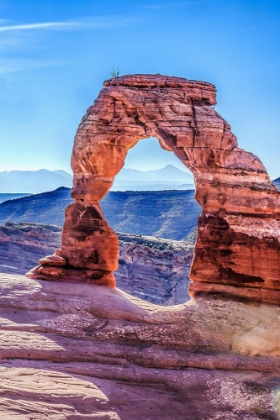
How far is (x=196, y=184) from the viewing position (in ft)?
70.9

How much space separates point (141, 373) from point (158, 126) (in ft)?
32.0

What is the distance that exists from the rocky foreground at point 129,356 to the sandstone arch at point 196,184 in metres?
1.24

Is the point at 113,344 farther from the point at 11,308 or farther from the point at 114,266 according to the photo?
the point at 114,266

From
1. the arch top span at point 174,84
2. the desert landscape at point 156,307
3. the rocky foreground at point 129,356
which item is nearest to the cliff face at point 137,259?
the desert landscape at point 156,307

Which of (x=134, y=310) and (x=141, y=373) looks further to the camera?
(x=134, y=310)

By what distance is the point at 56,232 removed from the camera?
180 ft

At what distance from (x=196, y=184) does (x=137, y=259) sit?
27357mm

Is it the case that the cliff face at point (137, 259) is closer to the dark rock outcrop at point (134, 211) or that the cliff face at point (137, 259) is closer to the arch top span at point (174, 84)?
the arch top span at point (174, 84)

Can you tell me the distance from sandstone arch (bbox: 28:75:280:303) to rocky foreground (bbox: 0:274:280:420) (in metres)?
1.24

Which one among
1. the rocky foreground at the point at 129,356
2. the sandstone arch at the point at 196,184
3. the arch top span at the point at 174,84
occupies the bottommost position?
the rocky foreground at the point at 129,356

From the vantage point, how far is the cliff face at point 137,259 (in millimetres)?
44375

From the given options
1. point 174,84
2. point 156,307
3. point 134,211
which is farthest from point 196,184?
point 134,211

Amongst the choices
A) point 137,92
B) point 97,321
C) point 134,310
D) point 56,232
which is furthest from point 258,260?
point 56,232

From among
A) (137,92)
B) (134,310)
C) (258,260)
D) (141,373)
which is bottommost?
(141,373)
